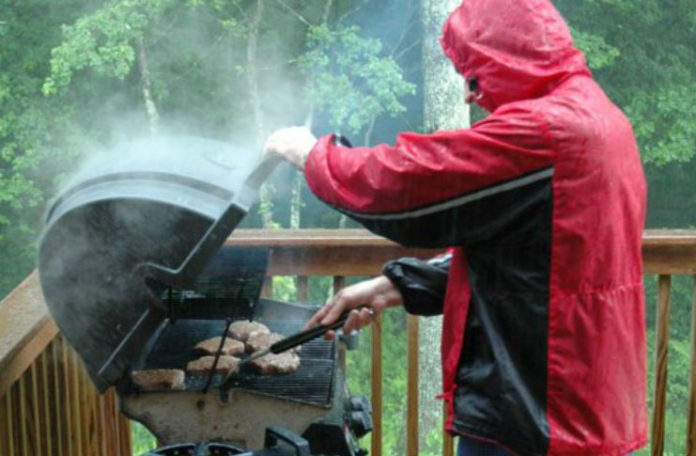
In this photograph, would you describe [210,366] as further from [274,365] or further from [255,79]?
[255,79]

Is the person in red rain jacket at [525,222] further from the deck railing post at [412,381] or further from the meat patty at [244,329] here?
the deck railing post at [412,381]

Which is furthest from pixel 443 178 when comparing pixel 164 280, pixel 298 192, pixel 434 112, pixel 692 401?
pixel 298 192

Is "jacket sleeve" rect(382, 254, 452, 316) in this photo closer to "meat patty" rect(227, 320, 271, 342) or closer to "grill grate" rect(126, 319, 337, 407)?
"grill grate" rect(126, 319, 337, 407)

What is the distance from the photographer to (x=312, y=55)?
1005 centimetres

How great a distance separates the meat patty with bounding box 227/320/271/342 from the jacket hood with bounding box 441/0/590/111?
1000 millimetres

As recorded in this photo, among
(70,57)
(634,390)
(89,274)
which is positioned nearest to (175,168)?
(89,274)

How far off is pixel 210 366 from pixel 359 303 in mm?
405

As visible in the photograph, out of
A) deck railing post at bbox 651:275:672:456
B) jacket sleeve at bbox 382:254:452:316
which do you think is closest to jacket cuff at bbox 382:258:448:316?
jacket sleeve at bbox 382:254:452:316

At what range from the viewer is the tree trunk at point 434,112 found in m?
8.05

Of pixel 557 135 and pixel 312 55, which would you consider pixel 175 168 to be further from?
pixel 312 55

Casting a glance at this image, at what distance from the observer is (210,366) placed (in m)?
1.93

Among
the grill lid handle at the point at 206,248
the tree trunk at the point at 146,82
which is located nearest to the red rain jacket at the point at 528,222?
the grill lid handle at the point at 206,248

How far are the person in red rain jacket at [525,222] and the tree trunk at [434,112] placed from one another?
6.34 meters

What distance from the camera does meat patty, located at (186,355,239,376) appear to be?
1.90m
